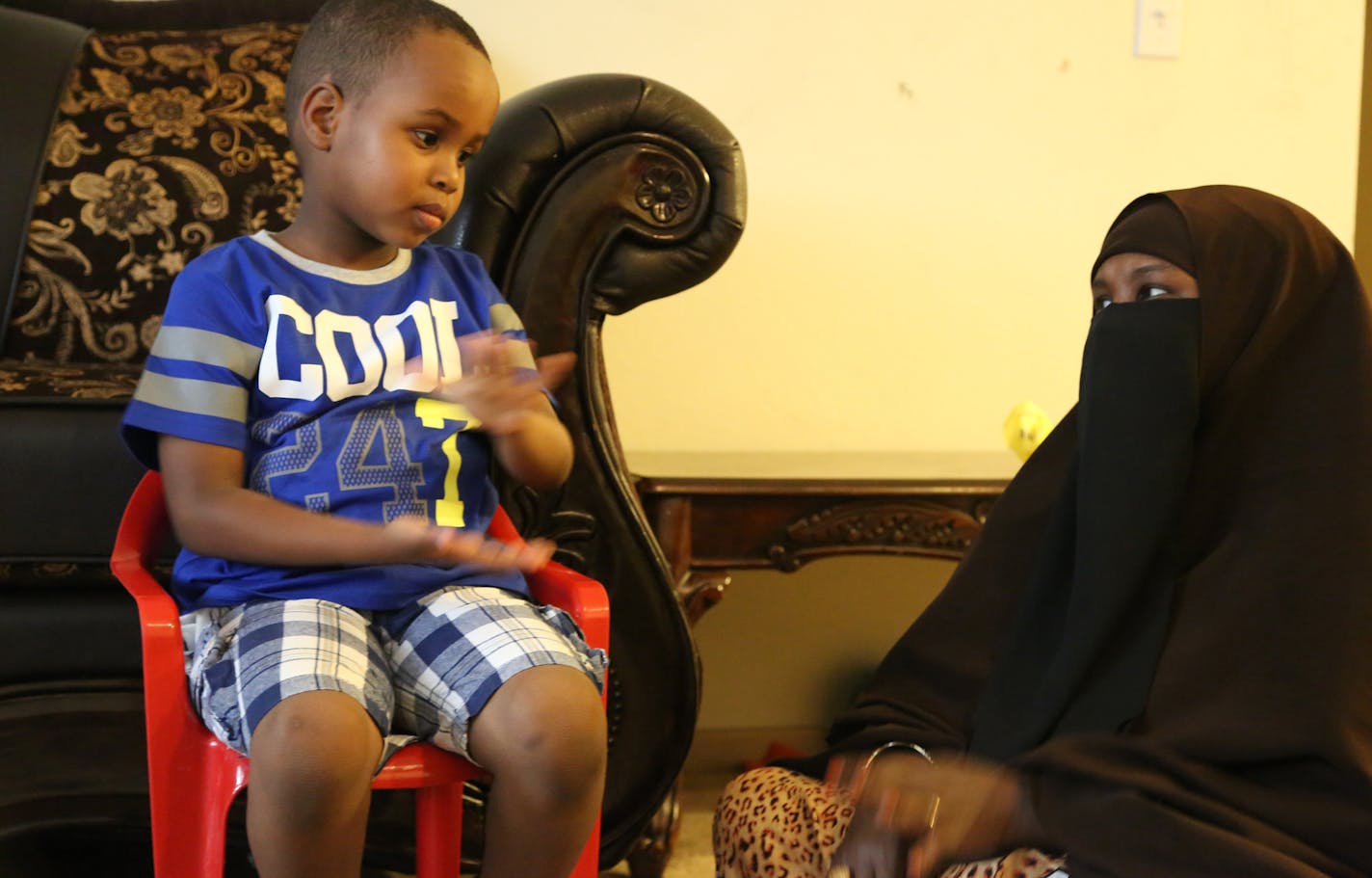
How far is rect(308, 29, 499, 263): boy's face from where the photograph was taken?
1.18 metres

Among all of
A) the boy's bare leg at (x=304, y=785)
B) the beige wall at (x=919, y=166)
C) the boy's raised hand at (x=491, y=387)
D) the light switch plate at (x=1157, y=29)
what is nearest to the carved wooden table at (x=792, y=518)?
the boy's raised hand at (x=491, y=387)

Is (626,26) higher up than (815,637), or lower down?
higher up

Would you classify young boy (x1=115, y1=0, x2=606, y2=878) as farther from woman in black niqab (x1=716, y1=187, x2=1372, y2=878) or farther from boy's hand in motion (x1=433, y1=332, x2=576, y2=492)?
woman in black niqab (x1=716, y1=187, x2=1372, y2=878)

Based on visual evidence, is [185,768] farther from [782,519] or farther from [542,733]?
[782,519]

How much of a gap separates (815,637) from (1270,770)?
1.48 m

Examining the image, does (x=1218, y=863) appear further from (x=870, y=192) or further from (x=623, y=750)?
(x=870, y=192)

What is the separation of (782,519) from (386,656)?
64 cm

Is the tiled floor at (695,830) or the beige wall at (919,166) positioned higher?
the beige wall at (919,166)

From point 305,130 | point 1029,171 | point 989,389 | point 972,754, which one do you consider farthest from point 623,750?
point 1029,171

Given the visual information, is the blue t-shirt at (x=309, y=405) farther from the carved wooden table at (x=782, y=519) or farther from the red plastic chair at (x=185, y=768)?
the carved wooden table at (x=782, y=519)

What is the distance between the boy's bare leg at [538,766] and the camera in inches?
41.7

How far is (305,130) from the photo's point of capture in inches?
48.7

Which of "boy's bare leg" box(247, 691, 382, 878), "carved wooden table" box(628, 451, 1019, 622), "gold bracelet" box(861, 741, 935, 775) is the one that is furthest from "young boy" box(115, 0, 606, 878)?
"carved wooden table" box(628, 451, 1019, 622)

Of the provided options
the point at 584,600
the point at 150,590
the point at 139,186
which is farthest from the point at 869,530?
the point at 139,186
